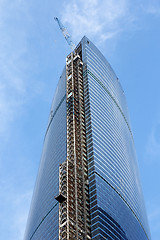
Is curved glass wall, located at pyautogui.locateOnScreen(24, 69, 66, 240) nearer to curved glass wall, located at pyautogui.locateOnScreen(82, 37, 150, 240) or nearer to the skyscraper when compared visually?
the skyscraper

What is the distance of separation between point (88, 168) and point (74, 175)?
740 cm

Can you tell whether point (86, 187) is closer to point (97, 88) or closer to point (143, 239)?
point (143, 239)

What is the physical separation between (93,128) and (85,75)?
97.2 ft

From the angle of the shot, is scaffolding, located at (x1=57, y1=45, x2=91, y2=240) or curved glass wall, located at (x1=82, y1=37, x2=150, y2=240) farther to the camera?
curved glass wall, located at (x1=82, y1=37, x2=150, y2=240)

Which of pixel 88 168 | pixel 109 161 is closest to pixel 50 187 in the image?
pixel 88 168

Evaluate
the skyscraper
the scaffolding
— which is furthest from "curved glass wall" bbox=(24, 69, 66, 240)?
the scaffolding

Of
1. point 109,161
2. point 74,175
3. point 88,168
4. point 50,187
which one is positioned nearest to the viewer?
point 74,175

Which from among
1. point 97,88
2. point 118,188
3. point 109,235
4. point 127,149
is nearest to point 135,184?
point 127,149

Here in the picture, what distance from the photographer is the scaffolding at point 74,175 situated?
299 ft

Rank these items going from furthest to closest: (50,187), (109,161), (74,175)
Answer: (50,187)
(109,161)
(74,175)

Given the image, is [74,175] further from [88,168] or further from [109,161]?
[109,161]

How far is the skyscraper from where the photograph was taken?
97.2 meters

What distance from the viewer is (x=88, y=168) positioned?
111 meters

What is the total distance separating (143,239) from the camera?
4744 inches
